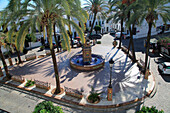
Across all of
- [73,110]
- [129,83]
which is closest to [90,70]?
[129,83]

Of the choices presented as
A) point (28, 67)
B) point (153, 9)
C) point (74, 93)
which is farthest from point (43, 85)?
point (153, 9)

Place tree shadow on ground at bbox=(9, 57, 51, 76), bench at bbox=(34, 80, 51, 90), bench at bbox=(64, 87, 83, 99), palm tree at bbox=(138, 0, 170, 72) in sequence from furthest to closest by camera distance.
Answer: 1. tree shadow on ground at bbox=(9, 57, 51, 76)
2. bench at bbox=(34, 80, 51, 90)
3. palm tree at bbox=(138, 0, 170, 72)
4. bench at bbox=(64, 87, 83, 99)

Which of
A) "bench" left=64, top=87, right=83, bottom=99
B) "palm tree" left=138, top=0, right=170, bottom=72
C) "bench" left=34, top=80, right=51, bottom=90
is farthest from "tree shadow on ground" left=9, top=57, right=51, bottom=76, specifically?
"palm tree" left=138, top=0, right=170, bottom=72

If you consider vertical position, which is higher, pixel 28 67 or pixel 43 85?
pixel 28 67

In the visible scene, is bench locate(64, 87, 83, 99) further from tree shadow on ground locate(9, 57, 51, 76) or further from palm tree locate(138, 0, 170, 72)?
palm tree locate(138, 0, 170, 72)

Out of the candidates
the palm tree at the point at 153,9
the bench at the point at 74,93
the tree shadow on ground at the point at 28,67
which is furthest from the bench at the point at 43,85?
the palm tree at the point at 153,9

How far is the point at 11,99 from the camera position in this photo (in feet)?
34.7

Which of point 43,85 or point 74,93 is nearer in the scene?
point 74,93

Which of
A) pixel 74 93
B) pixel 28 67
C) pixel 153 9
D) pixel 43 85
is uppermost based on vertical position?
pixel 153 9

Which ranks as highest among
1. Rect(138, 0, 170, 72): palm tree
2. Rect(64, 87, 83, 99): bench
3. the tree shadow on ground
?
Rect(138, 0, 170, 72): palm tree

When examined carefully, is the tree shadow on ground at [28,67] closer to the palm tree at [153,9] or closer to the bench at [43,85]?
the bench at [43,85]

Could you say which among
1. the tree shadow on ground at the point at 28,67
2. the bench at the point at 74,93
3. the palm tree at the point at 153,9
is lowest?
the bench at the point at 74,93

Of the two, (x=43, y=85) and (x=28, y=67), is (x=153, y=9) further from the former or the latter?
(x=28, y=67)

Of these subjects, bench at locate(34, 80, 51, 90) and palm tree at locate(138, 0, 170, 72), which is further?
bench at locate(34, 80, 51, 90)
